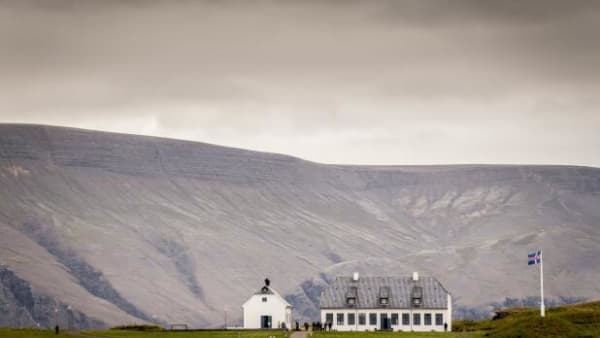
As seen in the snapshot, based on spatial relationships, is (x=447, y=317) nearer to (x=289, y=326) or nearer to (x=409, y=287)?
(x=409, y=287)

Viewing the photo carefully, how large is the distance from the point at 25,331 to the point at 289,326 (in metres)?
45.3

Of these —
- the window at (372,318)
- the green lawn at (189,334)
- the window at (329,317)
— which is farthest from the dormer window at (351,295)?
the green lawn at (189,334)

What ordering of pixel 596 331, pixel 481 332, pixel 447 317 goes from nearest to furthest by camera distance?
pixel 596 331 < pixel 481 332 < pixel 447 317

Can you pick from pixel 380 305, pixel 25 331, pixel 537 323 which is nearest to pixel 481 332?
pixel 537 323

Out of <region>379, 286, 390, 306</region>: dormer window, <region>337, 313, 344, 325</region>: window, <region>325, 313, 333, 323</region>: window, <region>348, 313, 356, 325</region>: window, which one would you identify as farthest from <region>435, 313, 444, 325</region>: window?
<region>325, 313, 333, 323</region>: window

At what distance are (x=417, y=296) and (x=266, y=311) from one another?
1900cm

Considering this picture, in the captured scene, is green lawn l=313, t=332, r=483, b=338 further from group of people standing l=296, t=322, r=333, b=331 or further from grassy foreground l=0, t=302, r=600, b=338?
group of people standing l=296, t=322, r=333, b=331

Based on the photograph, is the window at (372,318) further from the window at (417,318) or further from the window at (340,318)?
the window at (417,318)

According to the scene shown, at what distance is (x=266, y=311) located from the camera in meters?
193

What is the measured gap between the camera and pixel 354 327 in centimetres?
18900

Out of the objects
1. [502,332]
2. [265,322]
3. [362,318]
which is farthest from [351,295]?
[502,332]

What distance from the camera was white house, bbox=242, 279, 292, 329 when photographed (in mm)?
191875

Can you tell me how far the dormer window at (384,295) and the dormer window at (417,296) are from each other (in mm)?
3095

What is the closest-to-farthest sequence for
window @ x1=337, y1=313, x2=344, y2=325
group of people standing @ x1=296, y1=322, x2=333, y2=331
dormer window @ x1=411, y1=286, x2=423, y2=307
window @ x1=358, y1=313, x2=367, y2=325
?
group of people standing @ x1=296, y1=322, x2=333, y2=331
window @ x1=358, y1=313, x2=367, y2=325
dormer window @ x1=411, y1=286, x2=423, y2=307
window @ x1=337, y1=313, x2=344, y2=325
